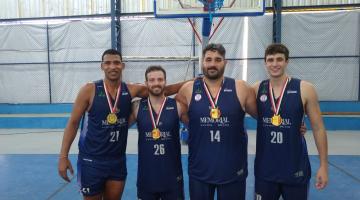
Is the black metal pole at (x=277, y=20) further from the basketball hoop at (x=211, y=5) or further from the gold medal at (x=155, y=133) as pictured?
the gold medal at (x=155, y=133)

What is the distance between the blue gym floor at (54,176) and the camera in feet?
14.5

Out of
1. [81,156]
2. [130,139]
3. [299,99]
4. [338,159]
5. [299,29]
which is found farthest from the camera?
[299,29]

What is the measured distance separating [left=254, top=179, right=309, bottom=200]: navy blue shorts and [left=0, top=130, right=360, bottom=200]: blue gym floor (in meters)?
1.74

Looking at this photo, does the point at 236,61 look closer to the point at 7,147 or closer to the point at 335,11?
the point at 335,11

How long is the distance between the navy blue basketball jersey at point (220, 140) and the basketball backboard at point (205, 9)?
7.64 ft

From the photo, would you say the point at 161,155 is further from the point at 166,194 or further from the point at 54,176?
the point at 54,176

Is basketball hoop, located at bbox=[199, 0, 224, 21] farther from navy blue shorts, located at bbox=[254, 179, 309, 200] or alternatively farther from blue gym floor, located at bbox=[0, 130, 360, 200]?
navy blue shorts, located at bbox=[254, 179, 309, 200]

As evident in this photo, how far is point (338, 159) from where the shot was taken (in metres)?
6.21

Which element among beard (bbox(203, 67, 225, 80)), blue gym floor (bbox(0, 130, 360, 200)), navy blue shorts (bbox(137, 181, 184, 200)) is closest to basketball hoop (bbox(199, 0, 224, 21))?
beard (bbox(203, 67, 225, 80))

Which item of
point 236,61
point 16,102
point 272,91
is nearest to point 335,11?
point 236,61

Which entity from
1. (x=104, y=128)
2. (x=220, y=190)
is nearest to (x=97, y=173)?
(x=104, y=128)

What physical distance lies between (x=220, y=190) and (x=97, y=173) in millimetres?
1133

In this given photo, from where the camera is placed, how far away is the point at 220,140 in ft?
8.33

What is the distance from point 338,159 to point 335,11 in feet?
21.4
